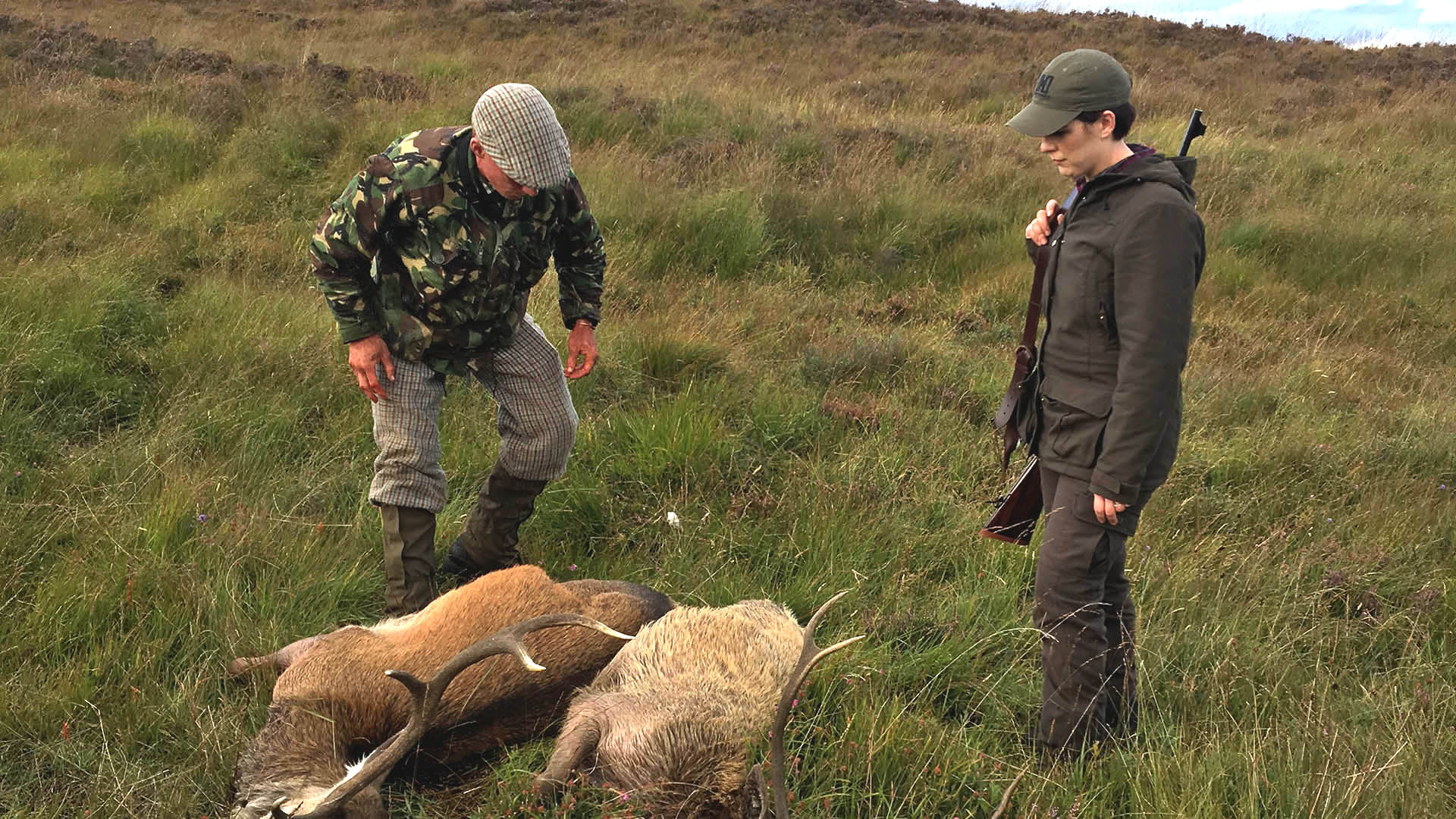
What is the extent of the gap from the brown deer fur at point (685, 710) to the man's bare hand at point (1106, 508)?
998 mm

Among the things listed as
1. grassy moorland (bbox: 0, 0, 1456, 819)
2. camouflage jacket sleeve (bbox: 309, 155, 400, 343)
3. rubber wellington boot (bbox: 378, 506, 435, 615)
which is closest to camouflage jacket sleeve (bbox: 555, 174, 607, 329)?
camouflage jacket sleeve (bbox: 309, 155, 400, 343)

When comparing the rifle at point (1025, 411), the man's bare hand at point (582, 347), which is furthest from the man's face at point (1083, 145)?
the man's bare hand at point (582, 347)

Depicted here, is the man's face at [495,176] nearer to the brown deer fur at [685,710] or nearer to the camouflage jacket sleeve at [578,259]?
the camouflage jacket sleeve at [578,259]

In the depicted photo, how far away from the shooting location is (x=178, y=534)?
3594mm

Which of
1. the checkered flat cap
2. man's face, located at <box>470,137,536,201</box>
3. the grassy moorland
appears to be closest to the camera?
the grassy moorland

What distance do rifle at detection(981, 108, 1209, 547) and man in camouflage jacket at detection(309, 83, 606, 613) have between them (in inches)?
65.6

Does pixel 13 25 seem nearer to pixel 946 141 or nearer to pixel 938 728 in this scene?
pixel 946 141

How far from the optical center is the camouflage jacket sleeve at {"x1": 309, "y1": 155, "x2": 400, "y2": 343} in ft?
11.0

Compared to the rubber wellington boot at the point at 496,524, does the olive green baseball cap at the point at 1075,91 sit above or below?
above

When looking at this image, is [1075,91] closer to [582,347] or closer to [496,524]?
[582,347]

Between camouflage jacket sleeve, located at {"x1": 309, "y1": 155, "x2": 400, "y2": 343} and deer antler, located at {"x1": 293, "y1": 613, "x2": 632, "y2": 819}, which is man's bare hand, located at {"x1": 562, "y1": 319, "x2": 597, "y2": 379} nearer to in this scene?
camouflage jacket sleeve, located at {"x1": 309, "y1": 155, "x2": 400, "y2": 343}

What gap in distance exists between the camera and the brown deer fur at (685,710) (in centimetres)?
278

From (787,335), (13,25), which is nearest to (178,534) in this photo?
(787,335)

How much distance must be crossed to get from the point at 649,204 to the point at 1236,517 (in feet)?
16.3
